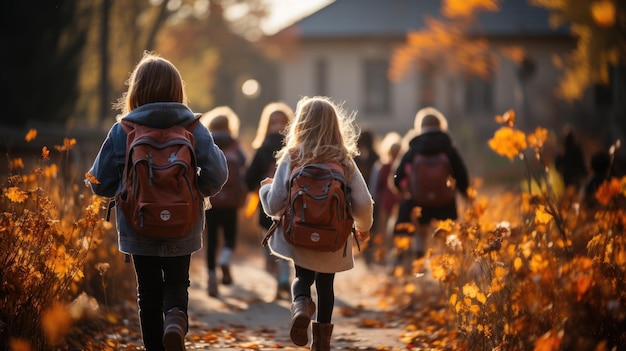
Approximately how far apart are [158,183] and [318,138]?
1.24m

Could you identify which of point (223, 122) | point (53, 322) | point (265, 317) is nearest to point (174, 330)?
point (53, 322)

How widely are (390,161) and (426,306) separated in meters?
3.94

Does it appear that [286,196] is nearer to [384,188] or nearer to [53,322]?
[53,322]

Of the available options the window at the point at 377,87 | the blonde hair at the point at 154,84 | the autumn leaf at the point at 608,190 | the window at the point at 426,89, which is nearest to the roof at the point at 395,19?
the window at the point at 377,87

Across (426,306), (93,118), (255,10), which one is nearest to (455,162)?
(426,306)

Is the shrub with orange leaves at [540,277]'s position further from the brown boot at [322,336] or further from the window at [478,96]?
the window at [478,96]

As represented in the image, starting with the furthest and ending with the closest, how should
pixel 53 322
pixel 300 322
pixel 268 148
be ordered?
pixel 268 148 < pixel 300 322 < pixel 53 322

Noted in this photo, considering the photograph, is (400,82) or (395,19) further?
(395,19)

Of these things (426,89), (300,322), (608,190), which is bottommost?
(300,322)

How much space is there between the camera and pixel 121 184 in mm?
5266

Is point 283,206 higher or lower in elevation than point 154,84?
lower

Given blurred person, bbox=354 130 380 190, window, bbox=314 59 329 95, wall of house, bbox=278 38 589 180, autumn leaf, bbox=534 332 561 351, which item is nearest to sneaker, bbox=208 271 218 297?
blurred person, bbox=354 130 380 190

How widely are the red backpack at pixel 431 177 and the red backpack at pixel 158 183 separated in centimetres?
437

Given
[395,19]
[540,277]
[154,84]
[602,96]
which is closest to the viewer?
[540,277]
